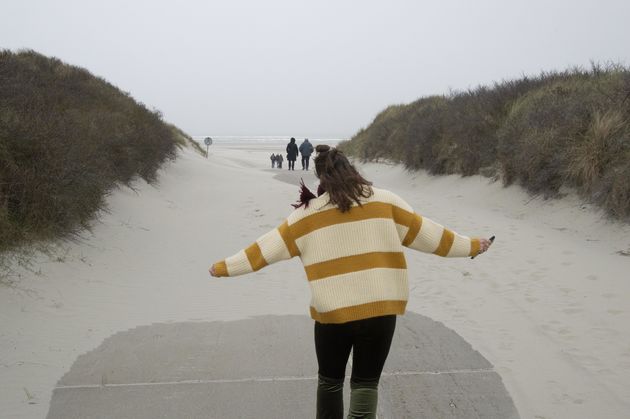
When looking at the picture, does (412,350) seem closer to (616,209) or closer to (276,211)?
(616,209)

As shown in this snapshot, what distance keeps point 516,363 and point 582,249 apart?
3886 mm

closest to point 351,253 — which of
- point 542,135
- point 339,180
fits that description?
point 339,180

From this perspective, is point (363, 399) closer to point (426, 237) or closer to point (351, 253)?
point (351, 253)

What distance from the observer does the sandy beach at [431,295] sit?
4.19 meters

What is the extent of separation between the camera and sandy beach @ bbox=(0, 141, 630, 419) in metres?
4.19

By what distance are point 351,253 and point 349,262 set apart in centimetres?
5

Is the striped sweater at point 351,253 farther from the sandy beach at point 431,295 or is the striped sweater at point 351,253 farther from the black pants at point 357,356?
the sandy beach at point 431,295

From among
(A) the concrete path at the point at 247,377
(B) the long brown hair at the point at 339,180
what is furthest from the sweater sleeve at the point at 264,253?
(A) the concrete path at the point at 247,377

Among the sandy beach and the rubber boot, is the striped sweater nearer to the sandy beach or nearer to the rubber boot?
the rubber boot

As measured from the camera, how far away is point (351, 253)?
2.70 m

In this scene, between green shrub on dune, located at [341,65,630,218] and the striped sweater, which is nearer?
the striped sweater

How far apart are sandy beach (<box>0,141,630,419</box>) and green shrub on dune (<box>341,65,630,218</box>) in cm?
57

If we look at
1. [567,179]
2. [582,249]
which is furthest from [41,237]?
[567,179]

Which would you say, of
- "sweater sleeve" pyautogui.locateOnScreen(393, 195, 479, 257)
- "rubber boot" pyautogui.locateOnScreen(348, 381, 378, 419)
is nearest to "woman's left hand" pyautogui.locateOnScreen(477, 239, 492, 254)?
"sweater sleeve" pyautogui.locateOnScreen(393, 195, 479, 257)
